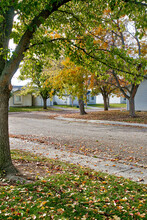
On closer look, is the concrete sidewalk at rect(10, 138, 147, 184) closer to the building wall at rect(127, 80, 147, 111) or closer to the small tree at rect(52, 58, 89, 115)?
the small tree at rect(52, 58, 89, 115)

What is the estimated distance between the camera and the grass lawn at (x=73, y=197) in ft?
12.6

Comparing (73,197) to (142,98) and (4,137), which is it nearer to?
(4,137)

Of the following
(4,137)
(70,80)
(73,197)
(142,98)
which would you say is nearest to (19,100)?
(142,98)

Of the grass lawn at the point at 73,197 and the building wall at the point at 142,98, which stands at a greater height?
the building wall at the point at 142,98

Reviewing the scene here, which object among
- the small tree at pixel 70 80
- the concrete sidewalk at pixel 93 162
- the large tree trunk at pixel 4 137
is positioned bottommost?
the concrete sidewalk at pixel 93 162

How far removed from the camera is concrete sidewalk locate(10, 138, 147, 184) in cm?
626

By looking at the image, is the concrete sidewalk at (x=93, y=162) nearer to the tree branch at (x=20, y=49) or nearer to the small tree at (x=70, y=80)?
the tree branch at (x=20, y=49)

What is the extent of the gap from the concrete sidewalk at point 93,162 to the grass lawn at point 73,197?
0.61 meters

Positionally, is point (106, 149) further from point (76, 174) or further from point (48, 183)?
point (48, 183)

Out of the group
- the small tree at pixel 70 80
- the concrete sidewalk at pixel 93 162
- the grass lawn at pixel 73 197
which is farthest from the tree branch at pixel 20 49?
the small tree at pixel 70 80

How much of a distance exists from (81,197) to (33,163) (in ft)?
9.17

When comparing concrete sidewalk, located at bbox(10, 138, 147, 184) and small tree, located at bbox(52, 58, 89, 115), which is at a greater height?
small tree, located at bbox(52, 58, 89, 115)

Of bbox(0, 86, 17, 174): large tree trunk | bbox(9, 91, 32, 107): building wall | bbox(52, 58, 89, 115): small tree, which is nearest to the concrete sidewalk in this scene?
bbox(0, 86, 17, 174): large tree trunk

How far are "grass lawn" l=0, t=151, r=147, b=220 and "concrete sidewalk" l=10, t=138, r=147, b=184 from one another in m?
0.61
